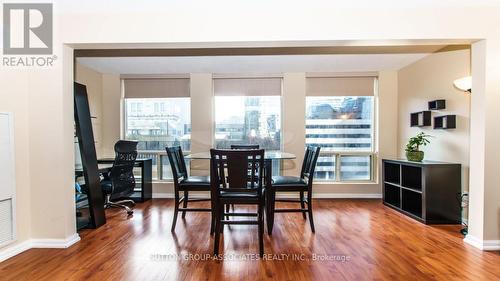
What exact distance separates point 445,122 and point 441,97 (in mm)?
393

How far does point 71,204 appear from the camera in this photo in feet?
8.79

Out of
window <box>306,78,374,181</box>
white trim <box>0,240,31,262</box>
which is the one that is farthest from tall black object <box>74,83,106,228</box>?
window <box>306,78,374,181</box>

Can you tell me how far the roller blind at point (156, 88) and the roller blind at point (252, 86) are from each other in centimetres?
77

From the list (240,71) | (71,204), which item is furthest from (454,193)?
(71,204)

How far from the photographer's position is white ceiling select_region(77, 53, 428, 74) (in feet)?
12.6

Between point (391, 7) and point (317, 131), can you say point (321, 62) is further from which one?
point (391, 7)

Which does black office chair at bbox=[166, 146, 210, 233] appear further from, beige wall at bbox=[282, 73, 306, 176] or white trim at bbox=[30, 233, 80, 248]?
beige wall at bbox=[282, 73, 306, 176]

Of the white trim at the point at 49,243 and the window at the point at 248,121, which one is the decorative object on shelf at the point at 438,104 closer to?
the window at the point at 248,121

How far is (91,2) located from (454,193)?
4536mm

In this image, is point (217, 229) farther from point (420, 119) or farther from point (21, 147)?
point (420, 119)

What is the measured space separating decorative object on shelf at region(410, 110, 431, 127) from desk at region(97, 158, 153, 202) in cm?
443

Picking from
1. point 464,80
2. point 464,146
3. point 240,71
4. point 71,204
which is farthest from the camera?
point 240,71

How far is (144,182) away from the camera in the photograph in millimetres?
4445

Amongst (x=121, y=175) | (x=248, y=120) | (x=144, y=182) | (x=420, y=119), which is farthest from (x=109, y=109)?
(x=420, y=119)
